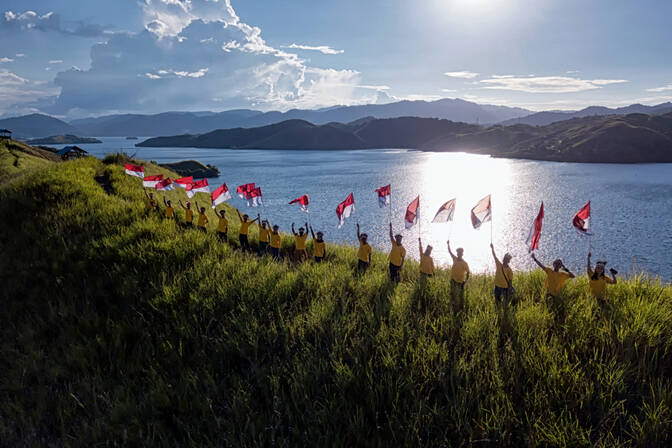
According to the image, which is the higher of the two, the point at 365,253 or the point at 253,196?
the point at 253,196

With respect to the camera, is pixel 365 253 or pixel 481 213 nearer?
pixel 481 213

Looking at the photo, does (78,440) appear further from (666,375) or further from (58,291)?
(666,375)

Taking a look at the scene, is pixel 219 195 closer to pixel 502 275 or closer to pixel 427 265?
pixel 427 265

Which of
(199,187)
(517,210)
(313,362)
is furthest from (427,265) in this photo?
(517,210)

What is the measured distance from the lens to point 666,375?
427 centimetres

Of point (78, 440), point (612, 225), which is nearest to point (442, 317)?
point (78, 440)

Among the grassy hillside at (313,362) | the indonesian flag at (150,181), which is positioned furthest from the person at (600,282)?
the indonesian flag at (150,181)

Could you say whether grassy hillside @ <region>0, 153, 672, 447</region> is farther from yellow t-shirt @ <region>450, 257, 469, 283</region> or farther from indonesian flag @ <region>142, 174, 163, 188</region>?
indonesian flag @ <region>142, 174, 163, 188</region>

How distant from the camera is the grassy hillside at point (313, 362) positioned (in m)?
3.61

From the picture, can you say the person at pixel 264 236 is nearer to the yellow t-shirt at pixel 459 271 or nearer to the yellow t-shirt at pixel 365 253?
the yellow t-shirt at pixel 365 253

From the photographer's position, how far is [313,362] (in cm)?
453

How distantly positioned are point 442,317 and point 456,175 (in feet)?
331

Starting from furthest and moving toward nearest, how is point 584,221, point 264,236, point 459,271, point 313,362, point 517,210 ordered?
1. point 517,210
2. point 264,236
3. point 584,221
4. point 459,271
5. point 313,362

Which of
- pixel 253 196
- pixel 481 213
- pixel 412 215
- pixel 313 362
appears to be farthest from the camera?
pixel 253 196
